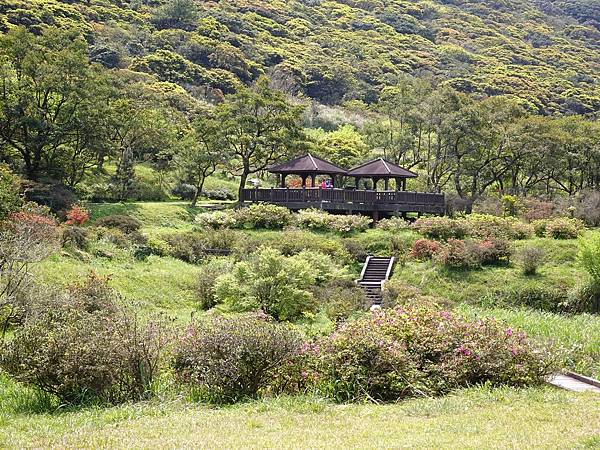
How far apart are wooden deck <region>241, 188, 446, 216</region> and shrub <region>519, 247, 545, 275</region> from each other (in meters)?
9.52

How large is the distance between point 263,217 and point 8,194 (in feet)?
41.6

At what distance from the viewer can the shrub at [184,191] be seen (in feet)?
130

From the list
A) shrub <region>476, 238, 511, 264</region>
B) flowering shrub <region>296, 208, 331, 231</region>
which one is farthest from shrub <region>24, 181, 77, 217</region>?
Result: shrub <region>476, 238, 511, 264</region>

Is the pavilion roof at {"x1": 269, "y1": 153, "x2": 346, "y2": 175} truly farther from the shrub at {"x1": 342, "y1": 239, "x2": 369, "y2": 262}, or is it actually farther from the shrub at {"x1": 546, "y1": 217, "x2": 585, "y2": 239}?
the shrub at {"x1": 546, "y1": 217, "x2": 585, "y2": 239}

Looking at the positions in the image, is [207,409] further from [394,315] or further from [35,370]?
[394,315]

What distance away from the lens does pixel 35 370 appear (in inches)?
389

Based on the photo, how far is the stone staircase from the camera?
2511 centimetres

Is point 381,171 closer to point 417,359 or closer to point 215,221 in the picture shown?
point 215,221

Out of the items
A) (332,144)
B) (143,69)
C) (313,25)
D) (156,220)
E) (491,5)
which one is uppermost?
(491,5)

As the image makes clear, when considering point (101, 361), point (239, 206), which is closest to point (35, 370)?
point (101, 361)

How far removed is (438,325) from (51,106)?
24963mm

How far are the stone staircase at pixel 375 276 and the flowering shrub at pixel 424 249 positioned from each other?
1066 millimetres

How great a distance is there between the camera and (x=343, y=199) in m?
35.1

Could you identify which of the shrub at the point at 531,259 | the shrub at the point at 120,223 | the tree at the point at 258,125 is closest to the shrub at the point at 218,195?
the tree at the point at 258,125
